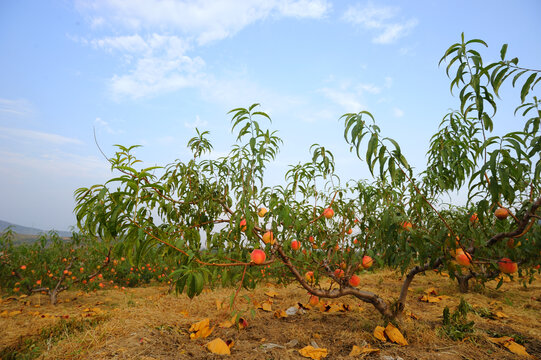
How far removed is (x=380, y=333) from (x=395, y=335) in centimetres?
12

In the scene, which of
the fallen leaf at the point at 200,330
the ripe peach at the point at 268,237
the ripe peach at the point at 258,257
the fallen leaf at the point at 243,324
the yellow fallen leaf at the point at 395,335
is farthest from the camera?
the fallen leaf at the point at 243,324

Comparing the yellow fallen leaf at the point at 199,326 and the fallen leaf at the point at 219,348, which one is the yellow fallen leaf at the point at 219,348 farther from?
the yellow fallen leaf at the point at 199,326

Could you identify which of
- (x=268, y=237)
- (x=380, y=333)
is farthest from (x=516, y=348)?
(x=268, y=237)

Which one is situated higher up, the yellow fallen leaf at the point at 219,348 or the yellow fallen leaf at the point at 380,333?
the yellow fallen leaf at the point at 380,333

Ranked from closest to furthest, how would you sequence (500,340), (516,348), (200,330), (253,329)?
(516,348) < (500,340) < (200,330) < (253,329)

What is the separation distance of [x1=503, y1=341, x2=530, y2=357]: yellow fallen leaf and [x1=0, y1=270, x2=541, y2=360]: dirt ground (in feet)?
0.17

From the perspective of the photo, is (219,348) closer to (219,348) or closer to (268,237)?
(219,348)

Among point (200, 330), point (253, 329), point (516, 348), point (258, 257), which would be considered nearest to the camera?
point (258, 257)

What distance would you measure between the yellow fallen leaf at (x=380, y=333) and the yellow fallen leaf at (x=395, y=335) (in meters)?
0.03

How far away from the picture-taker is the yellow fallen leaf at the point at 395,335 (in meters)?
2.49

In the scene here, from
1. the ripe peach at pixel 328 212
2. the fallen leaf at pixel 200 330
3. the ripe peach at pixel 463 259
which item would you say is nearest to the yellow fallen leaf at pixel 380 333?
the ripe peach at pixel 463 259

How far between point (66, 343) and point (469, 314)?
4.19 meters

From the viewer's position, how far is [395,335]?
2539 mm

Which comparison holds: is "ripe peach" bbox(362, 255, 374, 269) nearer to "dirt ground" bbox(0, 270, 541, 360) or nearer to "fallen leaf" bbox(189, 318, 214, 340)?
"dirt ground" bbox(0, 270, 541, 360)
